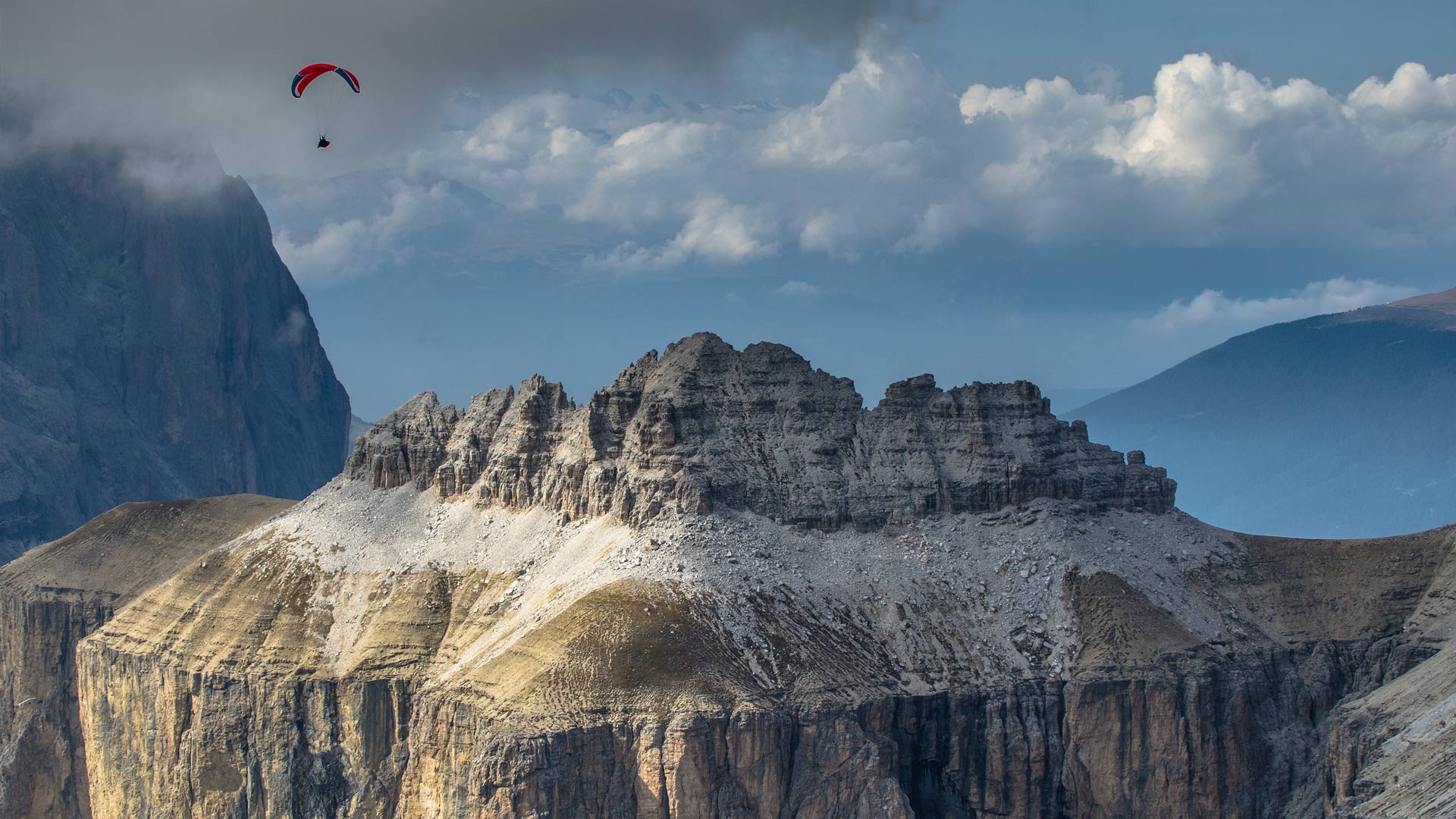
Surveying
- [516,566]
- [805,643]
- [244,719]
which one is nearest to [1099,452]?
[805,643]

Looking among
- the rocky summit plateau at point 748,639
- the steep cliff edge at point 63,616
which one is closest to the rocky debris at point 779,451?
the rocky summit plateau at point 748,639

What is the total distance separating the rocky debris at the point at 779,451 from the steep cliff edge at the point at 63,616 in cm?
4098

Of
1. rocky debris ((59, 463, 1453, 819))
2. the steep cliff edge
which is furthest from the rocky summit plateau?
the steep cliff edge

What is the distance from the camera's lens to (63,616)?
613 feet

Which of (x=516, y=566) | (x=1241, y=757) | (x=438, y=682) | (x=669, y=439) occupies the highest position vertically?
(x=669, y=439)

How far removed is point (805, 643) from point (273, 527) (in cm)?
7060

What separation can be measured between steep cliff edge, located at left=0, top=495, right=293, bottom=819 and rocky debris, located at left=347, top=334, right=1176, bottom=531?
41.0 meters

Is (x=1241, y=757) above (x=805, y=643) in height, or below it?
below

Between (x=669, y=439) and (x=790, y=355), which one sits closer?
(x=669, y=439)

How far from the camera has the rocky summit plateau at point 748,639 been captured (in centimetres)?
12900

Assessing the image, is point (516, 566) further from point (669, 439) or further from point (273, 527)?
point (273, 527)

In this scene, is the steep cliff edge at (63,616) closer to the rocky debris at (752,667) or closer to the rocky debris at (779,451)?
the rocky debris at (752,667)

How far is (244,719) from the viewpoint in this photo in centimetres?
15400

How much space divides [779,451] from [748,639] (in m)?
30.1
